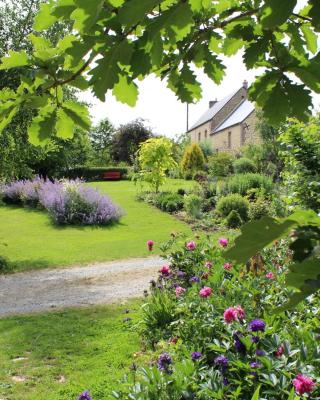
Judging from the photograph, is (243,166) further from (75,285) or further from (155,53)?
(155,53)

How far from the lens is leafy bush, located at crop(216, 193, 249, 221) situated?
16.2 meters

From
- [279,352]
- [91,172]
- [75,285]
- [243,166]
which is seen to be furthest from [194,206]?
[91,172]

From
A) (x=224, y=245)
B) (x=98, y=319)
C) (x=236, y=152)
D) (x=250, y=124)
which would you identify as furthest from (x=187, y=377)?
(x=250, y=124)

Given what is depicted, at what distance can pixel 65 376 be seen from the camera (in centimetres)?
486

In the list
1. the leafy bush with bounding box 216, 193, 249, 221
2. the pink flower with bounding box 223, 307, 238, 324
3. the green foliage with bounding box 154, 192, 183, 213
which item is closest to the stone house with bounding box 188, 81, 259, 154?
the green foliage with bounding box 154, 192, 183, 213

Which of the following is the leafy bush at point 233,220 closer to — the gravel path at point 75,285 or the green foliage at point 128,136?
the gravel path at point 75,285

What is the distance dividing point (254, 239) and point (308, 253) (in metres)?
0.10

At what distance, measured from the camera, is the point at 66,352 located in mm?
5523

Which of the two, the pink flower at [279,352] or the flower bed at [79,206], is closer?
the pink flower at [279,352]

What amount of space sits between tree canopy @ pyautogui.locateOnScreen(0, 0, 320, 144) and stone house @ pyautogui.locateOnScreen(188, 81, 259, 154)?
39.9 metres

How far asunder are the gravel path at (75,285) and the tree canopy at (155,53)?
654 cm

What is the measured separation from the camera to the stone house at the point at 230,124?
4362cm

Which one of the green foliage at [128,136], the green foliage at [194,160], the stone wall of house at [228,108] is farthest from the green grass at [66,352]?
the stone wall of house at [228,108]

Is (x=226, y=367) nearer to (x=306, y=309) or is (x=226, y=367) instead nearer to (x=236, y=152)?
(x=306, y=309)
